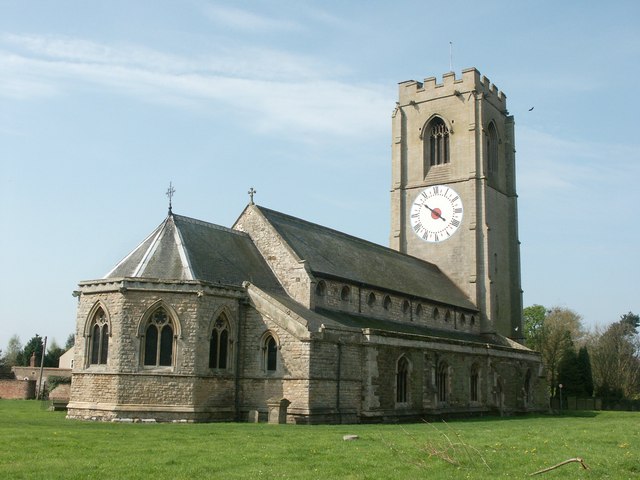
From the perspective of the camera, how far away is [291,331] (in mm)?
28922

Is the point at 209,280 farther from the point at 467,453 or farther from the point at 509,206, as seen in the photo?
the point at 509,206

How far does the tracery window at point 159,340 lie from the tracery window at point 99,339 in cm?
164

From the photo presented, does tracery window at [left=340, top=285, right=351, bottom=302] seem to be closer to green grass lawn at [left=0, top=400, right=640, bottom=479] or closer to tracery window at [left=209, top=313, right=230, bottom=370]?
tracery window at [left=209, top=313, right=230, bottom=370]

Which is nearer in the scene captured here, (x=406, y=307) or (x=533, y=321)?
(x=406, y=307)

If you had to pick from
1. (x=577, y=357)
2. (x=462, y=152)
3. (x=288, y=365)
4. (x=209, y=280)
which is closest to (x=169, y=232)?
(x=209, y=280)

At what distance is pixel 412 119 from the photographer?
178 ft

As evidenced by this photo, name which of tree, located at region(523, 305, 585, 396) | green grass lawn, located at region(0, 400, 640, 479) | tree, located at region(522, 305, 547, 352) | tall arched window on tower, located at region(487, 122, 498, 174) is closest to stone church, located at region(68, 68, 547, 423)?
tall arched window on tower, located at region(487, 122, 498, 174)

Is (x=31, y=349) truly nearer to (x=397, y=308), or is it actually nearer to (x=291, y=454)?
(x=397, y=308)

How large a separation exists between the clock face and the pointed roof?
788 inches

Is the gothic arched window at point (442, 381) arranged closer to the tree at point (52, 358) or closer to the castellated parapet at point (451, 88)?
the castellated parapet at point (451, 88)

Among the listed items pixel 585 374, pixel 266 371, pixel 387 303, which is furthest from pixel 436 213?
pixel 266 371

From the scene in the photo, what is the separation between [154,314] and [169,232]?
431 cm

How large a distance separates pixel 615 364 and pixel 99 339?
61.6 meters

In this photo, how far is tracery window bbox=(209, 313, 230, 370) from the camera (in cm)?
2912
